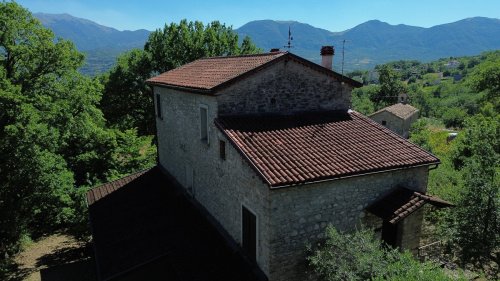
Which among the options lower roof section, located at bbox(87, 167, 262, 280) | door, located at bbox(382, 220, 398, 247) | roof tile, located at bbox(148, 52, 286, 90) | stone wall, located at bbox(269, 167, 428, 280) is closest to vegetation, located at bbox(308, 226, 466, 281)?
stone wall, located at bbox(269, 167, 428, 280)

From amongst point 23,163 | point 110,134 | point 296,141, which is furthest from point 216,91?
point 110,134

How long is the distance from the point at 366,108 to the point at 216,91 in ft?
265

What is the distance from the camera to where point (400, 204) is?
10359 mm

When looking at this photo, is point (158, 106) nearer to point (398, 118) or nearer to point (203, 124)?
point (203, 124)

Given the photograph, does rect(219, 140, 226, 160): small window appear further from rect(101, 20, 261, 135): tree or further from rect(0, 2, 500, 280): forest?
rect(101, 20, 261, 135): tree

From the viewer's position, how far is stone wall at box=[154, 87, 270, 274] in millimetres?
9898

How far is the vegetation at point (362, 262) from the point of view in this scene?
24.3ft

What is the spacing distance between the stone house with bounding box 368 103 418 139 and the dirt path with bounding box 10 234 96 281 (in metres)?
53.3

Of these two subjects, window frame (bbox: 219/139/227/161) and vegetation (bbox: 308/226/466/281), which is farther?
window frame (bbox: 219/139/227/161)

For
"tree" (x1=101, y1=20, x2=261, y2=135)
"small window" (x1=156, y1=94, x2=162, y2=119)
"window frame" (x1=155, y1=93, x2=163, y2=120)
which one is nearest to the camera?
"window frame" (x1=155, y1=93, x2=163, y2=120)

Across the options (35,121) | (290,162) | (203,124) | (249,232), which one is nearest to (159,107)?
(35,121)

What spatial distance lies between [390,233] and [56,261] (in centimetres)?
1849

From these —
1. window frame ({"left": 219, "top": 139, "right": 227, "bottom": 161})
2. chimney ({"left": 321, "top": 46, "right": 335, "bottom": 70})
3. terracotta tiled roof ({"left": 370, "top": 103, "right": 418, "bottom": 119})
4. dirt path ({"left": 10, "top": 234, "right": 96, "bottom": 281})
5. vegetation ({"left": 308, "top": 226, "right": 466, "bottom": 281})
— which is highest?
chimney ({"left": 321, "top": 46, "right": 335, "bottom": 70})

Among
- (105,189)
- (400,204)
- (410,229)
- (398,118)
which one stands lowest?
(398,118)
